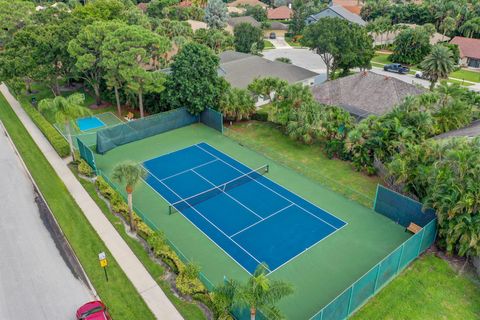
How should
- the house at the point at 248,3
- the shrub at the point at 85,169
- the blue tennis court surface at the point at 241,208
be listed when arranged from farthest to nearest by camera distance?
the house at the point at 248,3 → the shrub at the point at 85,169 → the blue tennis court surface at the point at 241,208

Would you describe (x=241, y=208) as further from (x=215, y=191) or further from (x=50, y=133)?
(x=50, y=133)

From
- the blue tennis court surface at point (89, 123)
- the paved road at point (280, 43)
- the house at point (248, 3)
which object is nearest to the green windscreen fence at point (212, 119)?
the blue tennis court surface at point (89, 123)

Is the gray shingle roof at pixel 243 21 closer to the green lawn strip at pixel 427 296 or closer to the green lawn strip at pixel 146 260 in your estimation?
the green lawn strip at pixel 146 260

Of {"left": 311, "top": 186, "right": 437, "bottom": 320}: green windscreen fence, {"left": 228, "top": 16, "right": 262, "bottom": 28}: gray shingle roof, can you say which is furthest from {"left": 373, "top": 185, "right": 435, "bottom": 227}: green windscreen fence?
{"left": 228, "top": 16, "right": 262, "bottom": 28}: gray shingle roof

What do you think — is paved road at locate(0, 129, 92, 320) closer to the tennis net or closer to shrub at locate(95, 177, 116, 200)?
shrub at locate(95, 177, 116, 200)

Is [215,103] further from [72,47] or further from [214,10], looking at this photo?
[214,10]
